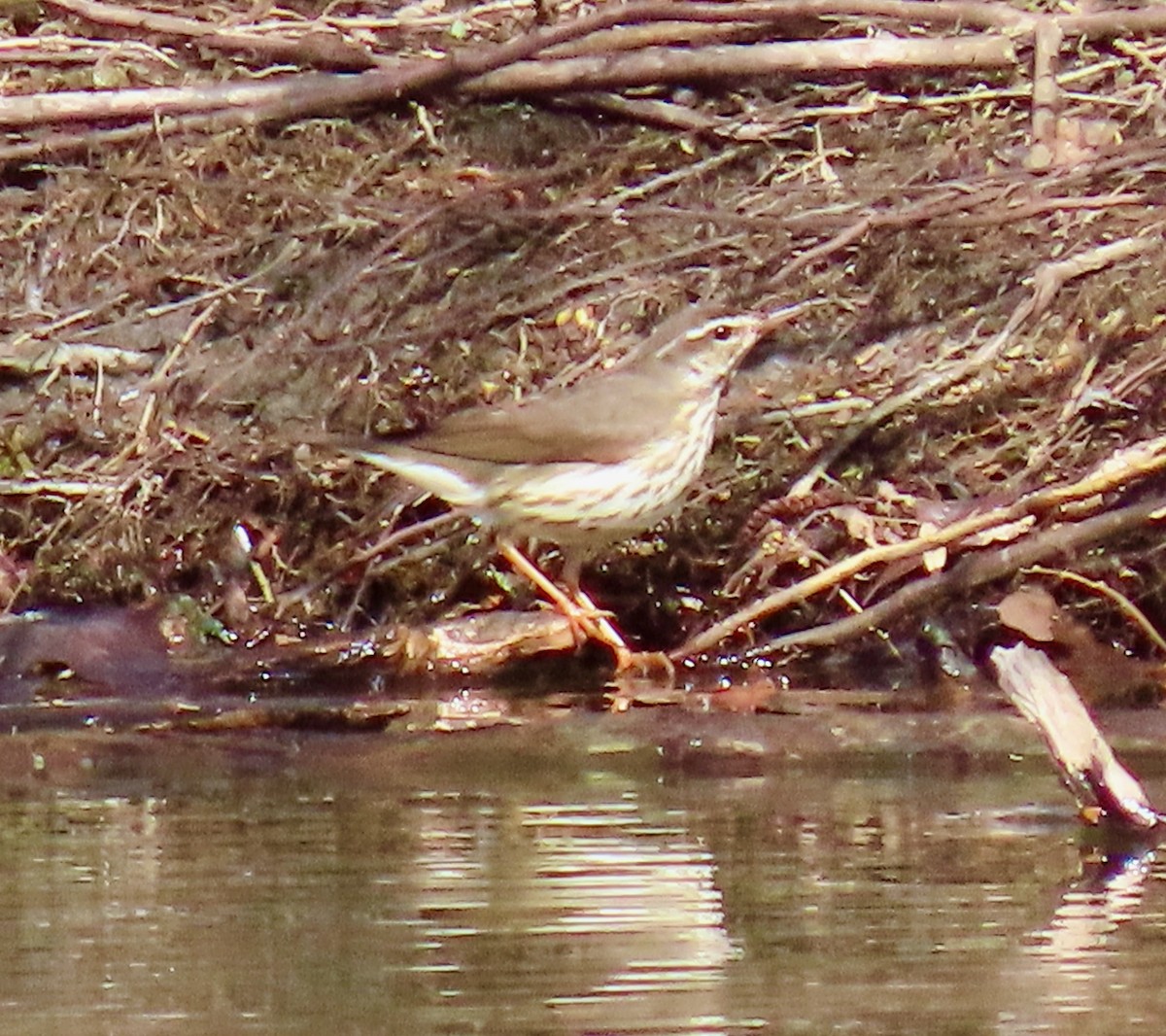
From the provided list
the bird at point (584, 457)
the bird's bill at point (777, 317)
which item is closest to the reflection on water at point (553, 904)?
the bird at point (584, 457)

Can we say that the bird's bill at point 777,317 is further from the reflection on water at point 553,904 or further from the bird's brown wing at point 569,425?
the reflection on water at point 553,904

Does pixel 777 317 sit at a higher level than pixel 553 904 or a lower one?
higher

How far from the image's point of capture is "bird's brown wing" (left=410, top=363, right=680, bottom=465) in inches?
310

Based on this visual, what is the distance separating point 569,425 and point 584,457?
0.12 metres

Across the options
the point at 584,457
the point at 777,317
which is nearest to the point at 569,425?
the point at 584,457

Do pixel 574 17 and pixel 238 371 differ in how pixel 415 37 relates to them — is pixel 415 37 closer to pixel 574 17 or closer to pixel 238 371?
pixel 574 17

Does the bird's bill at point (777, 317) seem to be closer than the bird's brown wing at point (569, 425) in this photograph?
No

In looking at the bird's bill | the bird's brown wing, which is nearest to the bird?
the bird's brown wing

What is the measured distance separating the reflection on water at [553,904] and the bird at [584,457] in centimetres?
148

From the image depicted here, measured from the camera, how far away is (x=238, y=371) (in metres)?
8.68

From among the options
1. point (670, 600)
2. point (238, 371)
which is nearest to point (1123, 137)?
Result: point (670, 600)

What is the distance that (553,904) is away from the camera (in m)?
4.89

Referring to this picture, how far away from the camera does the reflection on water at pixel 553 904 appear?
417 cm

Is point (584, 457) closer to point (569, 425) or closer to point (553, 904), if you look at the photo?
point (569, 425)
